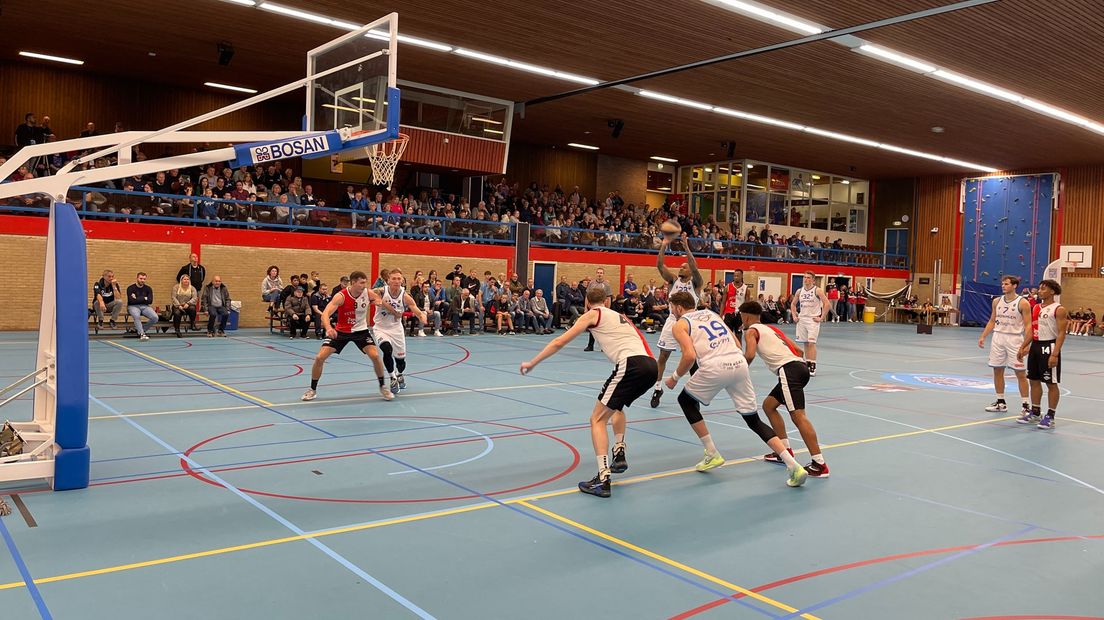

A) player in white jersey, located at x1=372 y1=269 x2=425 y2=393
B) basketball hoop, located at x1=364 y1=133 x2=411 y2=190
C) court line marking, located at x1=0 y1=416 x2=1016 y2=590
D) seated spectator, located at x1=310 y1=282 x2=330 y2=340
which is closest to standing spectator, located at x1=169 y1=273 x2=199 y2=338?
seated spectator, located at x1=310 y1=282 x2=330 y2=340

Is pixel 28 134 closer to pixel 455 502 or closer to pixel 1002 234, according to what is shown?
pixel 455 502

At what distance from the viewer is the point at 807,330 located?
15.3 metres

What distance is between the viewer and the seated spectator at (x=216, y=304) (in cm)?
1952

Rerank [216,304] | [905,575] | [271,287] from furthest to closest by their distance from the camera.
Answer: [271,287]
[216,304]
[905,575]

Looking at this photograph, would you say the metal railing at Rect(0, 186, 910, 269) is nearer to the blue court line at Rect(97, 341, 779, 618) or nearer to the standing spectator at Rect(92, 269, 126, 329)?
the standing spectator at Rect(92, 269, 126, 329)

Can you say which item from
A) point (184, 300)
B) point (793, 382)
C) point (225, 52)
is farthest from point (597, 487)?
point (225, 52)

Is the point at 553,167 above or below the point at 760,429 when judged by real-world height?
above

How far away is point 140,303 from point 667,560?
55.8 feet

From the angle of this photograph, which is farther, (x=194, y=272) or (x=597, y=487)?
(x=194, y=272)

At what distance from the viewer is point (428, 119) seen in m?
26.5

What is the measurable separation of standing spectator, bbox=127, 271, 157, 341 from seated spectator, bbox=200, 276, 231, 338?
4.57 feet


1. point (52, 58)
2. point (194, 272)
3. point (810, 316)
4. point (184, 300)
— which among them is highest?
point (52, 58)

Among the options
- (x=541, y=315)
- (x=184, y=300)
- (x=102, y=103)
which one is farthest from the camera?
(x=102, y=103)

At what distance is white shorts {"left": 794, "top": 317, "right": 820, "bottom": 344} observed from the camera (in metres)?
15.2
